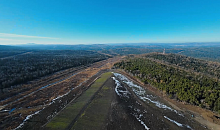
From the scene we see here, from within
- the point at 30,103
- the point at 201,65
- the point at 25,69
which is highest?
the point at 25,69

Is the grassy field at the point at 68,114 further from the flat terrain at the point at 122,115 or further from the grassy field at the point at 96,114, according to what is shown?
the grassy field at the point at 96,114

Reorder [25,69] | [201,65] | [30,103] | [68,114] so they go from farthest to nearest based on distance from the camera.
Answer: [201,65] < [25,69] < [30,103] < [68,114]

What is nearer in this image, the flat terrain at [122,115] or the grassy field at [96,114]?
the grassy field at [96,114]

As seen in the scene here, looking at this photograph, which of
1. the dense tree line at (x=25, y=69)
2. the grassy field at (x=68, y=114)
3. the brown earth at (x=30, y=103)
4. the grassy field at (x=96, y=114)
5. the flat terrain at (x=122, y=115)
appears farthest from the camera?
the dense tree line at (x=25, y=69)

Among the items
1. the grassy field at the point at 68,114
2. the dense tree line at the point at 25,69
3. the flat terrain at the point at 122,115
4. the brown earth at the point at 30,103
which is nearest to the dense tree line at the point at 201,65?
the flat terrain at the point at 122,115

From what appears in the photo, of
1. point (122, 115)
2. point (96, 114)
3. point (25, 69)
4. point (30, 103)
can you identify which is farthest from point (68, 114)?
point (25, 69)

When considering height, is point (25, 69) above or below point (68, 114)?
above

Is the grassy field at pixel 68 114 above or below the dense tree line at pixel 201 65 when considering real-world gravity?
below

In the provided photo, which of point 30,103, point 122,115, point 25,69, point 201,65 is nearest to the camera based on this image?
point 122,115

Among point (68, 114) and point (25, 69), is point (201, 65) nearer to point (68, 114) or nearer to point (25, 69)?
point (68, 114)

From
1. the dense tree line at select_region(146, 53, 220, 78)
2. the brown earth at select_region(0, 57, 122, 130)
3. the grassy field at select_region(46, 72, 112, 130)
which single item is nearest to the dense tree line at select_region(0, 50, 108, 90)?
the brown earth at select_region(0, 57, 122, 130)

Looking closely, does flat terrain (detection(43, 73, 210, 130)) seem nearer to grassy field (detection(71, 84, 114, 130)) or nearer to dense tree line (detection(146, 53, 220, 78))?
grassy field (detection(71, 84, 114, 130))
